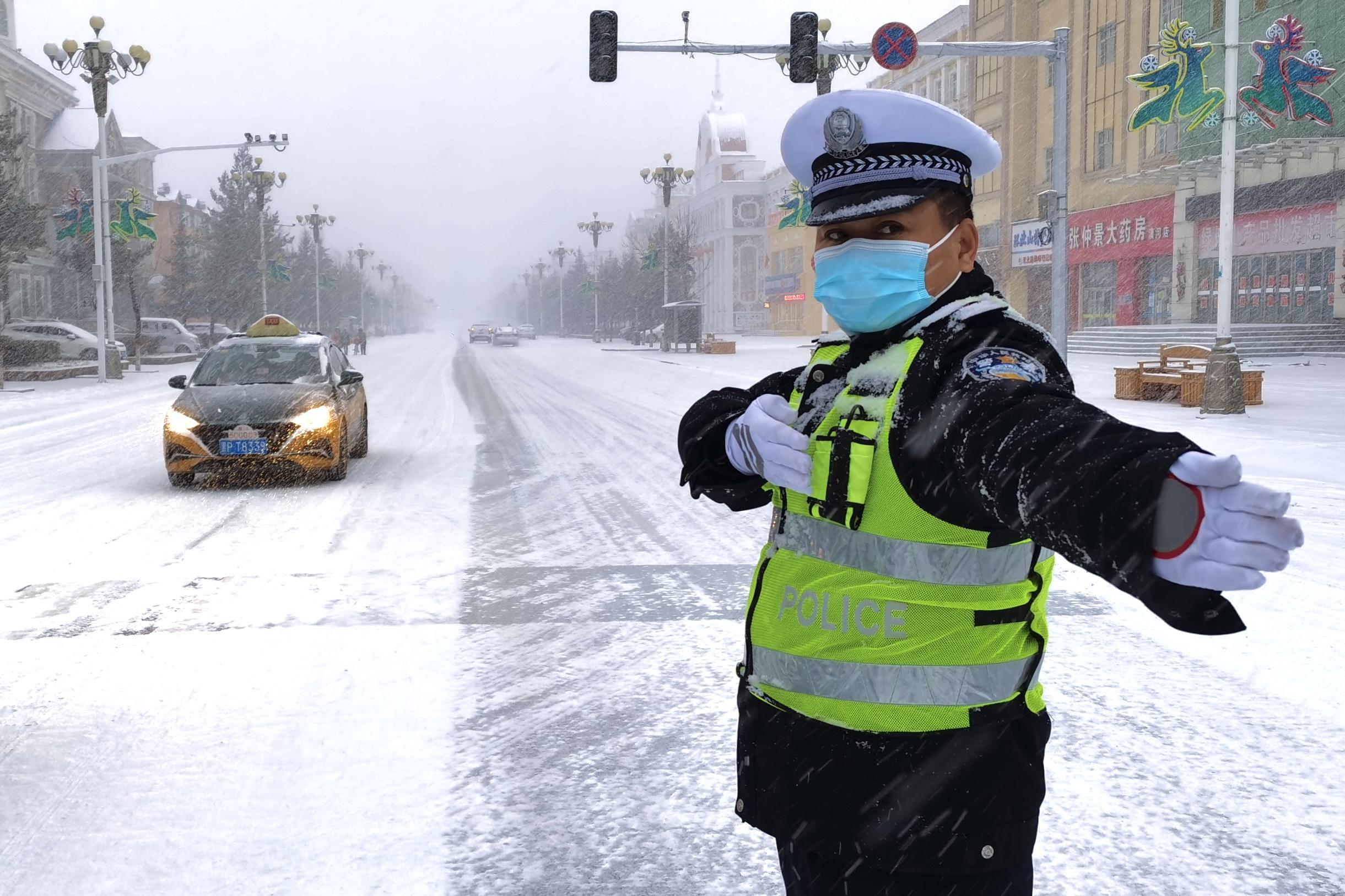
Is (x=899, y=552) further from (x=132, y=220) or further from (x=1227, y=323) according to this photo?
(x=132, y=220)

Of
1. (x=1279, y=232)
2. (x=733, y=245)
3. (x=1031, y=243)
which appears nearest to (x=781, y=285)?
(x=733, y=245)

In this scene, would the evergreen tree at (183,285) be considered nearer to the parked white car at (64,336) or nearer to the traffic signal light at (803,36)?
the parked white car at (64,336)

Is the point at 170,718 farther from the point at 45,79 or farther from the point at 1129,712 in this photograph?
the point at 45,79

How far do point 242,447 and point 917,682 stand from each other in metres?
9.94

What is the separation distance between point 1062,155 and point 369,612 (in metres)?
14.7

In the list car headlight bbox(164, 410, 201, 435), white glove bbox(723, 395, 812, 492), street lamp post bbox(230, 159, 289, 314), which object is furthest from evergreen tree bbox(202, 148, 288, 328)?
white glove bbox(723, 395, 812, 492)

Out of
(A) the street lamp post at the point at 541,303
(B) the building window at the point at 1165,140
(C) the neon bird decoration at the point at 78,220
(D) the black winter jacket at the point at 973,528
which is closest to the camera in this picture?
(D) the black winter jacket at the point at 973,528

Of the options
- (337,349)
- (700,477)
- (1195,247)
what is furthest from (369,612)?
(1195,247)

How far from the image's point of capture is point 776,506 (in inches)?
79.8

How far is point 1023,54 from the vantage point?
55.3ft

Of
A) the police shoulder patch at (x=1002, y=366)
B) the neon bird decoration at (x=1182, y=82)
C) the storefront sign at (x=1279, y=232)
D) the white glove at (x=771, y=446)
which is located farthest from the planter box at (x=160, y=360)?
the police shoulder patch at (x=1002, y=366)

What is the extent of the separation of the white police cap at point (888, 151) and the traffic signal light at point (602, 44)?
18.5 meters

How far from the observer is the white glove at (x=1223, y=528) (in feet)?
4.02

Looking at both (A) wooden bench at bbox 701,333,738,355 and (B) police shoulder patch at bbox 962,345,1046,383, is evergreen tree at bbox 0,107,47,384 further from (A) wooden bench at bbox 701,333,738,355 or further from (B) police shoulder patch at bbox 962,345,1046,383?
(B) police shoulder patch at bbox 962,345,1046,383
